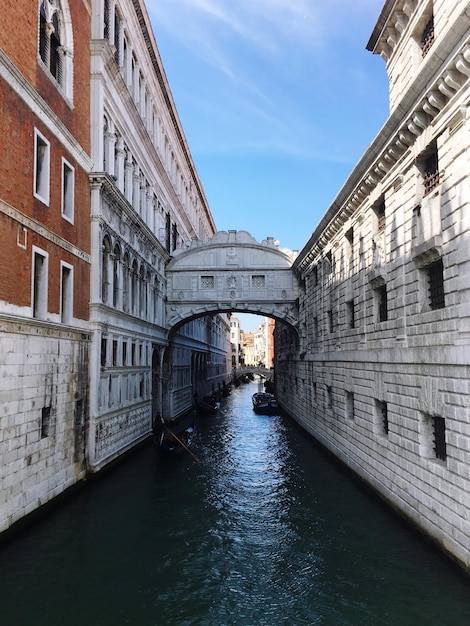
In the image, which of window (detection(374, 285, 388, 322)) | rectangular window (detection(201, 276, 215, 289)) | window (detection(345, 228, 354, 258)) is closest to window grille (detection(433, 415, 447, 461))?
window (detection(374, 285, 388, 322))

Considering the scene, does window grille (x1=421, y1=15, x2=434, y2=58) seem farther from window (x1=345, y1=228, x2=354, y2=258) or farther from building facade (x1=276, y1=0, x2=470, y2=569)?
window (x1=345, y1=228, x2=354, y2=258)

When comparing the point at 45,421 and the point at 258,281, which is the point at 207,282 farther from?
the point at 45,421

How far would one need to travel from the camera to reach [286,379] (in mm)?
32469

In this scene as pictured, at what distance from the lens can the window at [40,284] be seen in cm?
1096

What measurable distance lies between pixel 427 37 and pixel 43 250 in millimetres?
10293

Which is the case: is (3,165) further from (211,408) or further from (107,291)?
(211,408)

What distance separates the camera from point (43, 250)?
11.1 meters

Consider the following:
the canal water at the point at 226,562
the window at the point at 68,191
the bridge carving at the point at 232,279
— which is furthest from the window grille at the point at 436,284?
the bridge carving at the point at 232,279

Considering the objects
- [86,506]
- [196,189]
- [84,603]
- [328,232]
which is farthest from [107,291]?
[196,189]

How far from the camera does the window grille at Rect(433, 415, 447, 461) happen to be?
895 cm

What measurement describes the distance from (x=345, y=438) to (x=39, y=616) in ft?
34.1

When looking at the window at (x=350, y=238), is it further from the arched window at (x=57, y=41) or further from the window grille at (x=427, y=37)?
the arched window at (x=57, y=41)

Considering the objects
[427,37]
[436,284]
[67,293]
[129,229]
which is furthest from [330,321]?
[67,293]

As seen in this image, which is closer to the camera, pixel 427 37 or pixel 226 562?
pixel 226 562
